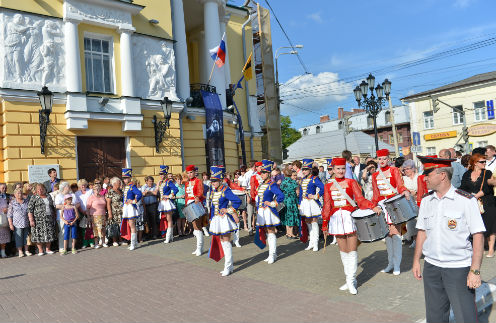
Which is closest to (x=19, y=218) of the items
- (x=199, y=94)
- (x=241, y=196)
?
(x=241, y=196)

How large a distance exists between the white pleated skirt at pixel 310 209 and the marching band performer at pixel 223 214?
220 centimetres

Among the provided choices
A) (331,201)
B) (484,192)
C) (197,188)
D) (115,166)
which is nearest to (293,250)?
(197,188)

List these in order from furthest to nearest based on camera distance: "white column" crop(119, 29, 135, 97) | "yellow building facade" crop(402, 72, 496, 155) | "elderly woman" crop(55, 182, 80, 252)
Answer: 1. "yellow building facade" crop(402, 72, 496, 155)
2. "white column" crop(119, 29, 135, 97)
3. "elderly woman" crop(55, 182, 80, 252)

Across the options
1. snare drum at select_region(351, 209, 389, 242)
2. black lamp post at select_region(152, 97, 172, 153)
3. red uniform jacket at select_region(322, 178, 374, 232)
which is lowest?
snare drum at select_region(351, 209, 389, 242)

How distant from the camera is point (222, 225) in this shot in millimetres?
7824

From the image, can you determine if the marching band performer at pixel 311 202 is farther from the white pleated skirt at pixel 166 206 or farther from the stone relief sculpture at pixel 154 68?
the stone relief sculpture at pixel 154 68

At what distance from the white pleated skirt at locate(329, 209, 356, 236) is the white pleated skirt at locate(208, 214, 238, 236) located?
220 centimetres

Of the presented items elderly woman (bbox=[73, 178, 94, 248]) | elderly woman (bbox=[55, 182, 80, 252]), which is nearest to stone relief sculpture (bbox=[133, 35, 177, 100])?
elderly woman (bbox=[73, 178, 94, 248])

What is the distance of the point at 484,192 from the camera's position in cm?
791

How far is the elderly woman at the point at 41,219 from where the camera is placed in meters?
10.7

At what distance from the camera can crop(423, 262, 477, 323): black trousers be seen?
3.59 metres

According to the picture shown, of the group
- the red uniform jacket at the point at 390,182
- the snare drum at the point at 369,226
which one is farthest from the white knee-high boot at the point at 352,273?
the red uniform jacket at the point at 390,182

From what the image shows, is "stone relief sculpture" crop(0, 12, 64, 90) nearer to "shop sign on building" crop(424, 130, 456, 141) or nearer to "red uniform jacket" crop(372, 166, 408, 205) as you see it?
"red uniform jacket" crop(372, 166, 408, 205)

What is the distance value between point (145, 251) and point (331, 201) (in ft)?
19.8
